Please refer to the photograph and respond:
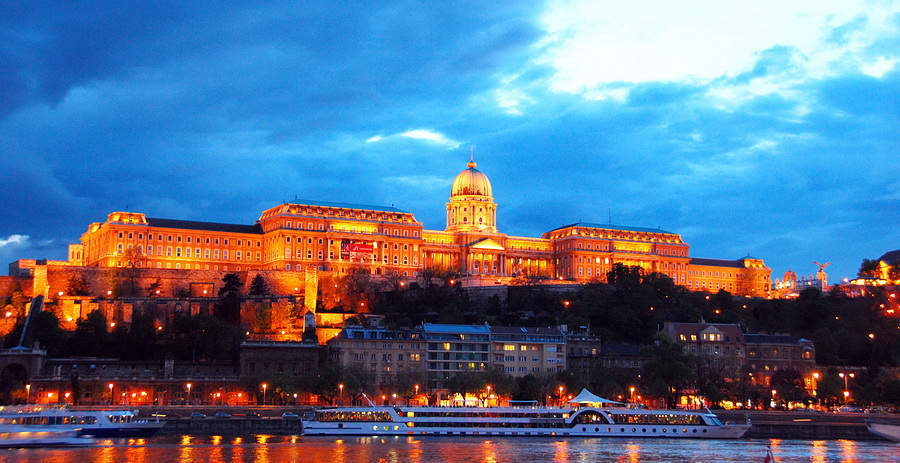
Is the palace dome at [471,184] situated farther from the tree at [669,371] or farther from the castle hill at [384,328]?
the tree at [669,371]

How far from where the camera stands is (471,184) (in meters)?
164

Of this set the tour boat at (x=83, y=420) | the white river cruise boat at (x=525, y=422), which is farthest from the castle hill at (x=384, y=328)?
the tour boat at (x=83, y=420)

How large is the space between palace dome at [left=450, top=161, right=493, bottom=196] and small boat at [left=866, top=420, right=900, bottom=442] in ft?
294

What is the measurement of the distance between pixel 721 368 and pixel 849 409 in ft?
34.9

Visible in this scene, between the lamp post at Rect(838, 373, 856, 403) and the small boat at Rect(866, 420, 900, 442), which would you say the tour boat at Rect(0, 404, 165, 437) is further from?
the lamp post at Rect(838, 373, 856, 403)

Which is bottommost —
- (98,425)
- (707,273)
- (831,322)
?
(98,425)

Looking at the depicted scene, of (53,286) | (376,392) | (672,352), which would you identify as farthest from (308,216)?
(672,352)

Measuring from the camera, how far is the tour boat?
6812 centimetres

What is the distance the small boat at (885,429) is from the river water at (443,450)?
4.86 ft

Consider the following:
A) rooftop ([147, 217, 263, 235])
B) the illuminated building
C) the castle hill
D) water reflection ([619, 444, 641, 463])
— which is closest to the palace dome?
the castle hill

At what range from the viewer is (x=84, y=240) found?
143 metres

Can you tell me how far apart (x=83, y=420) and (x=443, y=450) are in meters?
22.9

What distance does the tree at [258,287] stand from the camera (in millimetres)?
115562

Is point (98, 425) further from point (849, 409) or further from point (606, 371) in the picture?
point (849, 409)
